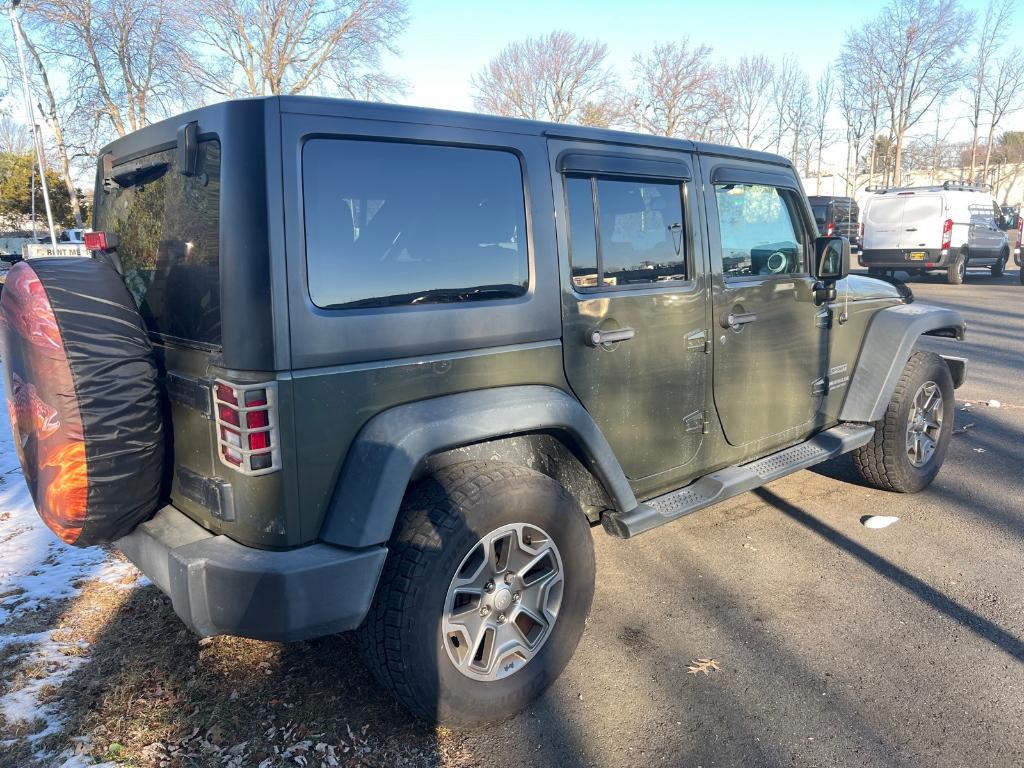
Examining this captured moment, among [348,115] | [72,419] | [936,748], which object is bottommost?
[936,748]

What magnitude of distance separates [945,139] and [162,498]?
48.7m

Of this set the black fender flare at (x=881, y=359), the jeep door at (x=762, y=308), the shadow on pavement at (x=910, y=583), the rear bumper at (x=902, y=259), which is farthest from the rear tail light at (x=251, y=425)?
the rear bumper at (x=902, y=259)

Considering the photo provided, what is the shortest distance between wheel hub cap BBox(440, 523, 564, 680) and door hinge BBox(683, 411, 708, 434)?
1.01 metres

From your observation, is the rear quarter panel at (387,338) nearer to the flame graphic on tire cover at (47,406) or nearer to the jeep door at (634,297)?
the jeep door at (634,297)

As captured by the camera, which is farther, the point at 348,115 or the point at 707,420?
the point at 707,420

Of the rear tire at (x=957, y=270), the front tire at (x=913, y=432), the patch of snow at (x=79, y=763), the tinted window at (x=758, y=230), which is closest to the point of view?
the patch of snow at (x=79, y=763)

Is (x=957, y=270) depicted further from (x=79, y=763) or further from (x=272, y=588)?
(x=79, y=763)

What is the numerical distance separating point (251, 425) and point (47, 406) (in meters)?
0.68

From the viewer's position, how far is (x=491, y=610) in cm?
252

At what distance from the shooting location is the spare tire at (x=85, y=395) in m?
2.18

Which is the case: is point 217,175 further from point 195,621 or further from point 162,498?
point 195,621

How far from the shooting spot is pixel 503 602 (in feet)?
8.31

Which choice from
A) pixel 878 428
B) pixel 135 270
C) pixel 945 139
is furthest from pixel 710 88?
pixel 135 270

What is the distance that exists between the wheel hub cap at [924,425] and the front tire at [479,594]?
2.81m
